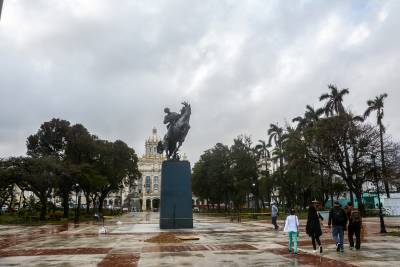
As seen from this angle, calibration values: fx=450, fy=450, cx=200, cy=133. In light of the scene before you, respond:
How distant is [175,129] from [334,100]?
27954 mm

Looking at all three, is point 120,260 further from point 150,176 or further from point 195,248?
point 150,176

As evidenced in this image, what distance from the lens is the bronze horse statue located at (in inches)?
1051

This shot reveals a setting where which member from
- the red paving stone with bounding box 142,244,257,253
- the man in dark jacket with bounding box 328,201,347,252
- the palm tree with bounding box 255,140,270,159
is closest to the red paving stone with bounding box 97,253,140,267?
the red paving stone with bounding box 142,244,257,253

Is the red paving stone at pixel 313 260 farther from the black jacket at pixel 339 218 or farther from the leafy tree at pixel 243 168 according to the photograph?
the leafy tree at pixel 243 168

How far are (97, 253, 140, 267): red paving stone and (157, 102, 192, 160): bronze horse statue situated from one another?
531 inches

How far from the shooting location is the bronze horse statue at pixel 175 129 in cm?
2669

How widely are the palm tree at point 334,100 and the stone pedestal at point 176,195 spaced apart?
27.3 meters

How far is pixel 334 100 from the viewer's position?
49.2m

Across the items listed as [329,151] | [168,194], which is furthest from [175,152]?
[329,151]

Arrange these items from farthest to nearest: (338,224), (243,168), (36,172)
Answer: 1. (243,168)
2. (36,172)
3. (338,224)

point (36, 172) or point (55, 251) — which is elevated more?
point (36, 172)

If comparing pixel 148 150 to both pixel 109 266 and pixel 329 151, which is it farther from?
pixel 109 266

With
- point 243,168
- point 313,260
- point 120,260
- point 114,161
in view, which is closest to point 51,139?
point 114,161

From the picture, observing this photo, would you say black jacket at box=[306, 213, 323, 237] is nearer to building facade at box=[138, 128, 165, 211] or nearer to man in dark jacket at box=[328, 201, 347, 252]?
man in dark jacket at box=[328, 201, 347, 252]
